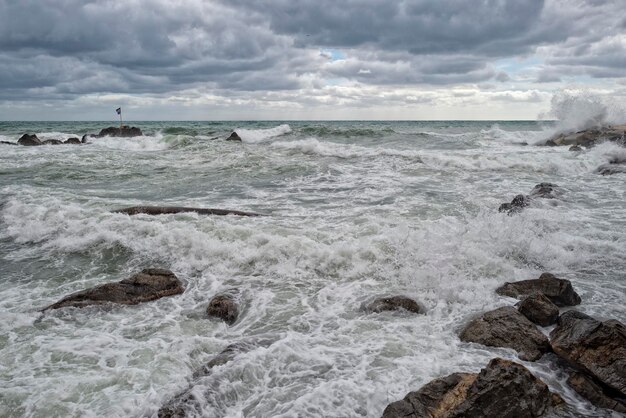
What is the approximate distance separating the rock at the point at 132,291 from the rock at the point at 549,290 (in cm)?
496

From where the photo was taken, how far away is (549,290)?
6180 millimetres

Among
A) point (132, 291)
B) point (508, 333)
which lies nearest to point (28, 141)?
point (132, 291)

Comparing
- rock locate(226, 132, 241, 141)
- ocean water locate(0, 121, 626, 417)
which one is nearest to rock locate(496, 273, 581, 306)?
ocean water locate(0, 121, 626, 417)

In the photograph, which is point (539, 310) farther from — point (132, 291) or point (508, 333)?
point (132, 291)

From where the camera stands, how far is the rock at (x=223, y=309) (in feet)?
19.3

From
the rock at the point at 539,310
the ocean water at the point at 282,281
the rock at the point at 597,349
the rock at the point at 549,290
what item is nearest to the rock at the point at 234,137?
the ocean water at the point at 282,281

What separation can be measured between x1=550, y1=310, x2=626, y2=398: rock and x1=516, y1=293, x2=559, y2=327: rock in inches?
26.8

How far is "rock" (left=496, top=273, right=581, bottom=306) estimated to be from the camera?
20.1 feet

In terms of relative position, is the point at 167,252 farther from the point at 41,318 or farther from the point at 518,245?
the point at 518,245

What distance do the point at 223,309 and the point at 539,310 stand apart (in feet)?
13.3

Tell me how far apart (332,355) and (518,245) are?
481cm

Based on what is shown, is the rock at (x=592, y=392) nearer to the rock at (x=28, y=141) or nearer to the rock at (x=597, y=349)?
the rock at (x=597, y=349)

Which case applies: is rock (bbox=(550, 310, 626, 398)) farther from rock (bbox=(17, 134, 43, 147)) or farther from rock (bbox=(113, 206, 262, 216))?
→ rock (bbox=(17, 134, 43, 147))

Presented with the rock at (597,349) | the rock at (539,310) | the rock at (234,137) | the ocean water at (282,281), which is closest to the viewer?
the rock at (597,349)
